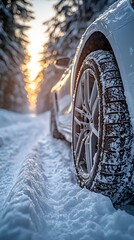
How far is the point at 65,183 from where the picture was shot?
1784mm

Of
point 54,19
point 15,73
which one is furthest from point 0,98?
point 54,19

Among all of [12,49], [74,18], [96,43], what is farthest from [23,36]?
[96,43]

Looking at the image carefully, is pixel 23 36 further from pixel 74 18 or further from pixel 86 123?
pixel 86 123

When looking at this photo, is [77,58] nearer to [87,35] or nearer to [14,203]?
[87,35]

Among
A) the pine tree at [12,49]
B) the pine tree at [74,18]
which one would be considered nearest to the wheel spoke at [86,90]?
the pine tree at [74,18]

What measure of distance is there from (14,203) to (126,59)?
1013 mm

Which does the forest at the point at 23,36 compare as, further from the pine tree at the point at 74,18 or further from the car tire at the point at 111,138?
the car tire at the point at 111,138

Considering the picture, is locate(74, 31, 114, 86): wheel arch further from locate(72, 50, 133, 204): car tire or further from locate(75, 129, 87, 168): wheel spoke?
locate(75, 129, 87, 168): wheel spoke

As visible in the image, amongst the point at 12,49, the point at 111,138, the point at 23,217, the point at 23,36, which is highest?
the point at 23,36

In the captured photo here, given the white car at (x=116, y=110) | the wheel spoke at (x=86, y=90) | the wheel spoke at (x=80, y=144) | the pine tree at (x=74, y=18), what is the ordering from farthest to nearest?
the pine tree at (x=74, y=18) < the wheel spoke at (x=80, y=144) < the wheel spoke at (x=86, y=90) < the white car at (x=116, y=110)

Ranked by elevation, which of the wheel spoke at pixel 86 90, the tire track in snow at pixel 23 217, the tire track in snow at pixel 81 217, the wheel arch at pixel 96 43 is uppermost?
the wheel arch at pixel 96 43

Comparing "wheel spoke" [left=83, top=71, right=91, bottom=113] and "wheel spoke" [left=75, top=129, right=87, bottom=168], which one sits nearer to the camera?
"wheel spoke" [left=83, top=71, right=91, bottom=113]

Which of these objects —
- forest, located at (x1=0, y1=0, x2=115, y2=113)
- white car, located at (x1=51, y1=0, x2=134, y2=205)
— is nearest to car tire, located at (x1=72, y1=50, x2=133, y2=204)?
white car, located at (x1=51, y1=0, x2=134, y2=205)

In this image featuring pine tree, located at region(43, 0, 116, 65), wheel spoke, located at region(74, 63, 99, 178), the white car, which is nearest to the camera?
the white car
